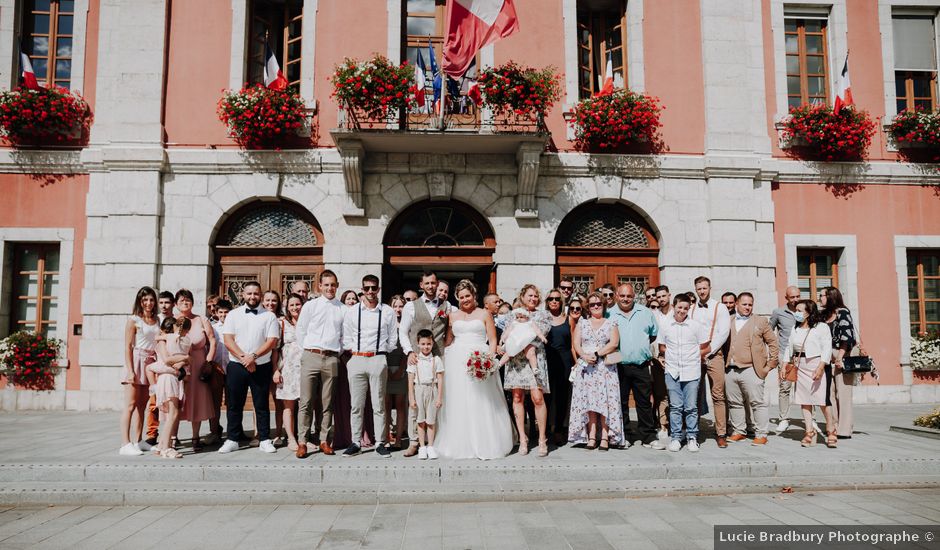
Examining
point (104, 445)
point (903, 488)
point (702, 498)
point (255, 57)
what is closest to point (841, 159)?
point (903, 488)

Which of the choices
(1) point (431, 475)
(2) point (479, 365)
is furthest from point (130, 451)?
(2) point (479, 365)

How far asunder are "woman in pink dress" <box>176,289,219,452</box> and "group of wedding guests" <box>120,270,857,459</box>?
16 millimetres

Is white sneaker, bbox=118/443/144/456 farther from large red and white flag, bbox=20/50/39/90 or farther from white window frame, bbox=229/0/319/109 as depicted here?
large red and white flag, bbox=20/50/39/90

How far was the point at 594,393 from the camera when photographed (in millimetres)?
7312

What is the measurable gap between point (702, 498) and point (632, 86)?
27.7ft

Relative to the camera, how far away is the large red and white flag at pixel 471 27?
996 centimetres

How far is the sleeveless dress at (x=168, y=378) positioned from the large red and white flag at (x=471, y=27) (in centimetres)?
610

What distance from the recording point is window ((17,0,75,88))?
11.5m

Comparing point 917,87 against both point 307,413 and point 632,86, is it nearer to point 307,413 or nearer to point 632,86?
point 632,86

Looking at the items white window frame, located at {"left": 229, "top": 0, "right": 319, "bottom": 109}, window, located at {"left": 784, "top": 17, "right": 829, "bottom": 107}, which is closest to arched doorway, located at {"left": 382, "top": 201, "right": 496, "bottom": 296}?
white window frame, located at {"left": 229, "top": 0, "right": 319, "bottom": 109}

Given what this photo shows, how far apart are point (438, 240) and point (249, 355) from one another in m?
4.98

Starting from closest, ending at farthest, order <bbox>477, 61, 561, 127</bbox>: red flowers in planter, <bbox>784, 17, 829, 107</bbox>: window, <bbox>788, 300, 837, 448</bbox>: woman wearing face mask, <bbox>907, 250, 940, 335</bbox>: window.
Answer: <bbox>788, 300, 837, 448</bbox>: woman wearing face mask
<bbox>477, 61, 561, 127</bbox>: red flowers in planter
<bbox>907, 250, 940, 335</bbox>: window
<bbox>784, 17, 829, 107</bbox>: window

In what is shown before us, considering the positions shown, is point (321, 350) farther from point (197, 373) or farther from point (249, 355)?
point (197, 373)

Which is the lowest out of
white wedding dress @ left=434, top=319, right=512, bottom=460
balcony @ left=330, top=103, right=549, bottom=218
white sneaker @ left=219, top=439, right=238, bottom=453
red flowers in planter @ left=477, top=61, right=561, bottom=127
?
A: white sneaker @ left=219, top=439, right=238, bottom=453
